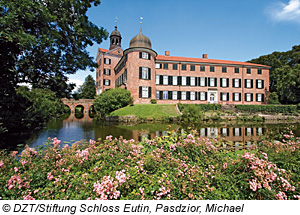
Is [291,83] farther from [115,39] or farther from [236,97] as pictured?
[115,39]

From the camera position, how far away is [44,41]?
15.1 feet

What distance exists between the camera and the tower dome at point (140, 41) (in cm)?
2584

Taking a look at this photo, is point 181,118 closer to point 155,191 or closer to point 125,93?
point 125,93

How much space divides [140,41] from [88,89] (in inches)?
1540

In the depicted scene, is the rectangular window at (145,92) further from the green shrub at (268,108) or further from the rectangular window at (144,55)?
the green shrub at (268,108)

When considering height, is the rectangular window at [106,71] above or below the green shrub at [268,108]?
above

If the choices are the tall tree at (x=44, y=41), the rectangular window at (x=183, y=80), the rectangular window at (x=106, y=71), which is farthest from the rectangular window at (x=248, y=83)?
the tall tree at (x=44, y=41)

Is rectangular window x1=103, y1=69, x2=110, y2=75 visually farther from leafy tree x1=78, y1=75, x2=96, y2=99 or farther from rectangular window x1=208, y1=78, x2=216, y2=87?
rectangular window x1=208, y1=78, x2=216, y2=87

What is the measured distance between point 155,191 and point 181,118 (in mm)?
18806

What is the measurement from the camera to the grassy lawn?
21.2m

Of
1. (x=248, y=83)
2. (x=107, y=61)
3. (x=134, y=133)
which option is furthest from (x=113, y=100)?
(x=248, y=83)

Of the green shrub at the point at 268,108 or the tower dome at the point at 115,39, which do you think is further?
the tower dome at the point at 115,39

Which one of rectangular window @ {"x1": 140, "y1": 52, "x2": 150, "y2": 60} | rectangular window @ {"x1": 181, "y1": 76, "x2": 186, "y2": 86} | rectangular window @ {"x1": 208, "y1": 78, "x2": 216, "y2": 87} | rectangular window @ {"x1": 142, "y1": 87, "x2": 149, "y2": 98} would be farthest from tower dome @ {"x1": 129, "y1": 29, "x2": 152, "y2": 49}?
rectangular window @ {"x1": 208, "y1": 78, "x2": 216, "y2": 87}

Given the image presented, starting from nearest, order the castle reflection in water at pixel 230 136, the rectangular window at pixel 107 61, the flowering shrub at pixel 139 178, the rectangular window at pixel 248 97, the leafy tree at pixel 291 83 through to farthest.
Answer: the flowering shrub at pixel 139 178, the castle reflection in water at pixel 230 136, the leafy tree at pixel 291 83, the rectangular window at pixel 248 97, the rectangular window at pixel 107 61
